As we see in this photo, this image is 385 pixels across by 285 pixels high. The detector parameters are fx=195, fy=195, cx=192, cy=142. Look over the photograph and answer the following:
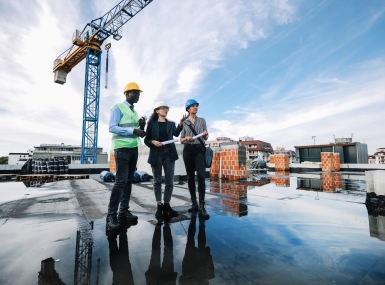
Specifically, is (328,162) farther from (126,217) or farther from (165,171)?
(126,217)

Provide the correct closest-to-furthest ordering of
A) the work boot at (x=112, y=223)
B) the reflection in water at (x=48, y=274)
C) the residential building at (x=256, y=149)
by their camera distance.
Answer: the reflection in water at (x=48, y=274) → the work boot at (x=112, y=223) → the residential building at (x=256, y=149)

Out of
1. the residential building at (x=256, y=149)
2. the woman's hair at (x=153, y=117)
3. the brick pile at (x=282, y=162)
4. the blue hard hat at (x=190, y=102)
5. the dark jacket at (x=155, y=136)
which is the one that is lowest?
the brick pile at (x=282, y=162)

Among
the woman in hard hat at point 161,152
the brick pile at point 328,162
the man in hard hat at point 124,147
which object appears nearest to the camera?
the man in hard hat at point 124,147

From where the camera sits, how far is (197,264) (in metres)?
1.33

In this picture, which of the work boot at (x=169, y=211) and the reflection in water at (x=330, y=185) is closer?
the work boot at (x=169, y=211)

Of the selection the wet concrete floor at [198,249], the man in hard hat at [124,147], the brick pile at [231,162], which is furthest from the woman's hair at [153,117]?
the brick pile at [231,162]

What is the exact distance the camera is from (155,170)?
105 inches

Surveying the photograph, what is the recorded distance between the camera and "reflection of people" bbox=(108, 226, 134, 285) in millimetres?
1156

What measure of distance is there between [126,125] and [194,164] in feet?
3.76

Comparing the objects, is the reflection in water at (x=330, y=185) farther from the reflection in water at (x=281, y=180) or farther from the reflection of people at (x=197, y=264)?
the reflection of people at (x=197, y=264)

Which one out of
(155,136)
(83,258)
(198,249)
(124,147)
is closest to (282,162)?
(155,136)

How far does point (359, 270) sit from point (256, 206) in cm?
181

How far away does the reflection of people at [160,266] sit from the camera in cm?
116

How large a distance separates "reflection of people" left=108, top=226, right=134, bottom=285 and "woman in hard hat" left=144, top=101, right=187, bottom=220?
0.83 meters
